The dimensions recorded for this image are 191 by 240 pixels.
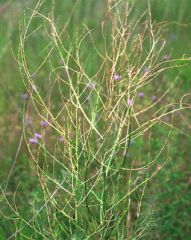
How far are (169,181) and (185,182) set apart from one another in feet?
0.72

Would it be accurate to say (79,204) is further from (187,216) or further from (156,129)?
(156,129)

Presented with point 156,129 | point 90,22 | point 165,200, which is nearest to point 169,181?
point 165,200

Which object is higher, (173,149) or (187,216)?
(173,149)

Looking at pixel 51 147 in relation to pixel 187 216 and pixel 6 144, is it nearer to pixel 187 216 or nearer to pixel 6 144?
pixel 6 144

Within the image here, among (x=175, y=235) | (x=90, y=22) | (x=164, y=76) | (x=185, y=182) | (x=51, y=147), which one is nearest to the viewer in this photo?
(x=175, y=235)

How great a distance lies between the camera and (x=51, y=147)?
4.52 metres

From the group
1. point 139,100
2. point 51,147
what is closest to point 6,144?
point 51,147

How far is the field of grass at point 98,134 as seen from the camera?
8.86ft

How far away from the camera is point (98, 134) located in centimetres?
269

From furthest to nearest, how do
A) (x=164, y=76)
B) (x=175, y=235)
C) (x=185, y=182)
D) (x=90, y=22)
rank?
1. (x=90, y=22)
2. (x=164, y=76)
3. (x=185, y=182)
4. (x=175, y=235)

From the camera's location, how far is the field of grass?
2699mm

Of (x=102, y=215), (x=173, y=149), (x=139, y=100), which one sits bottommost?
(x=139, y=100)

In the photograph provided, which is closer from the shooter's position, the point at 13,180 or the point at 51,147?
the point at 13,180

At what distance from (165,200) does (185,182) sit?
323mm
